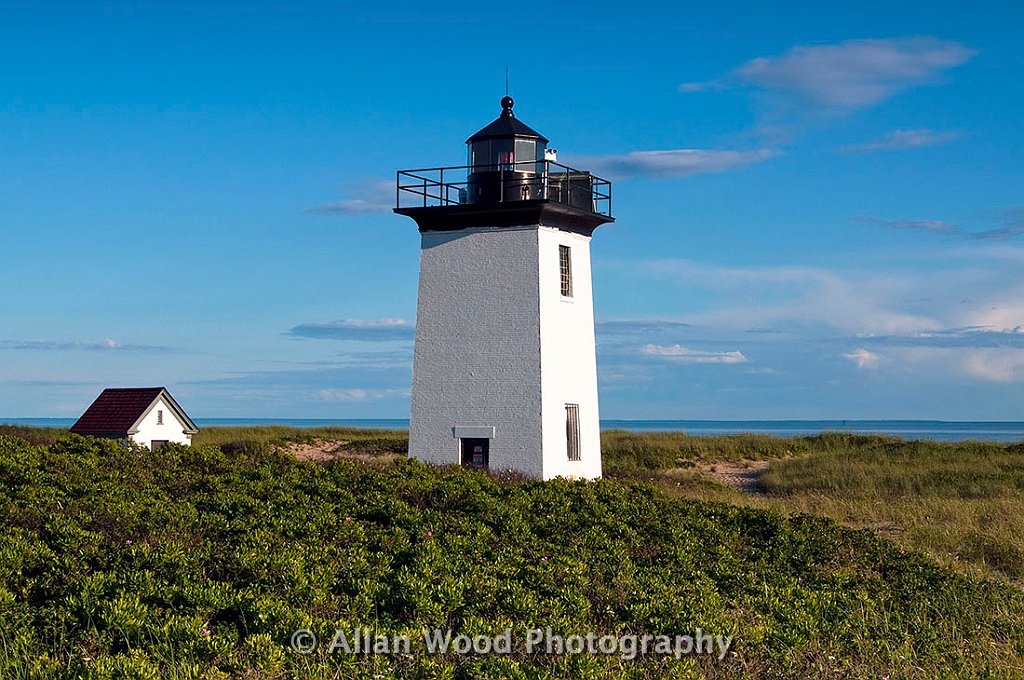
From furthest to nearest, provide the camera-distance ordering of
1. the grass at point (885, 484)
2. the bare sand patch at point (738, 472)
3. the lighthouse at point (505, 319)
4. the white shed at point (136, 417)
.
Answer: the white shed at point (136, 417), the bare sand patch at point (738, 472), the lighthouse at point (505, 319), the grass at point (885, 484)

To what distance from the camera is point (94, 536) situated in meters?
12.8

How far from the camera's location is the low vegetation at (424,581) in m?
9.56

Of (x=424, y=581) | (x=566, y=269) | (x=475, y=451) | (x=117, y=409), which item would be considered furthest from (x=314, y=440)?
(x=424, y=581)

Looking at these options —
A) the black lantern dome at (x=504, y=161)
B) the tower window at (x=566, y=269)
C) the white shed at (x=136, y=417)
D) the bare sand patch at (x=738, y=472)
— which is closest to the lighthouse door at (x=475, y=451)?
the tower window at (x=566, y=269)

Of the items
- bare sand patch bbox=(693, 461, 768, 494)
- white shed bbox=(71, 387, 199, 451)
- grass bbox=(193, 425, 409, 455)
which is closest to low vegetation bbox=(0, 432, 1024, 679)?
bare sand patch bbox=(693, 461, 768, 494)

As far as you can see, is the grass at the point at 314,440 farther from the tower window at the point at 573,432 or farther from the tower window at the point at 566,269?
the tower window at the point at 566,269

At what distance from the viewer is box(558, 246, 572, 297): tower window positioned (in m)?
26.6

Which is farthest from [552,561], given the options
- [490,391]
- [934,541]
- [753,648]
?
[490,391]

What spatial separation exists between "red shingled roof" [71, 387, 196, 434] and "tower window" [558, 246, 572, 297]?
20988mm

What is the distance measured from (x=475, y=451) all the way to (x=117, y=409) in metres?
21.2

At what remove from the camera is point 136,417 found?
39.9 meters

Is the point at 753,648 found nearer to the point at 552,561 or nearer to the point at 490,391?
the point at 552,561

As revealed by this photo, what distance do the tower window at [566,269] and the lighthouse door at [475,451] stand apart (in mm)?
4379

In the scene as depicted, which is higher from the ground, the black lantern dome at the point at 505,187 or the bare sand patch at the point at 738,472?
the black lantern dome at the point at 505,187
